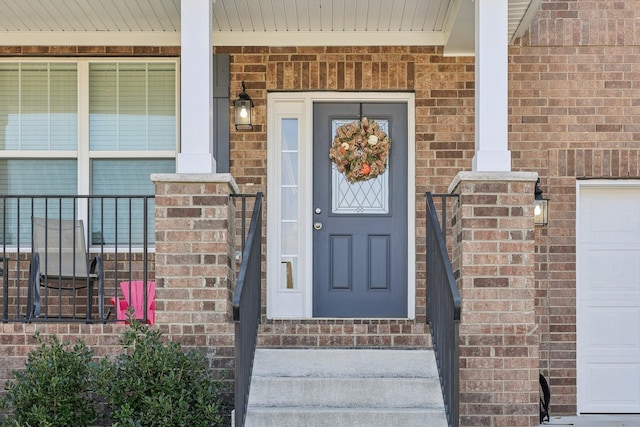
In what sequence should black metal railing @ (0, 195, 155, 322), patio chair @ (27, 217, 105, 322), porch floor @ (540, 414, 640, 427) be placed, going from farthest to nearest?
1. porch floor @ (540, 414, 640, 427)
2. black metal railing @ (0, 195, 155, 322)
3. patio chair @ (27, 217, 105, 322)

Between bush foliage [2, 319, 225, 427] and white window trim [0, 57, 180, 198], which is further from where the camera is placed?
white window trim [0, 57, 180, 198]

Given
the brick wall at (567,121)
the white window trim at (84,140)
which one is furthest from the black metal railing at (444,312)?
the white window trim at (84,140)

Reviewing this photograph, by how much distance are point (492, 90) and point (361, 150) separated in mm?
1820

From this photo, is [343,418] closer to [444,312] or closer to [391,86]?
[444,312]

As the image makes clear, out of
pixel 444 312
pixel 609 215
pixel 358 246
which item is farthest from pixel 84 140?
pixel 609 215

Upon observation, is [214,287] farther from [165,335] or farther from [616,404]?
[616,404]

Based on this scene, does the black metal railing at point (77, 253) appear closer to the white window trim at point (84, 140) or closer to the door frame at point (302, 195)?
the white window trim at point (84, 140)

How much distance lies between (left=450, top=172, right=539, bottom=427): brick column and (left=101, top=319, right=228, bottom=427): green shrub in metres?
1.58

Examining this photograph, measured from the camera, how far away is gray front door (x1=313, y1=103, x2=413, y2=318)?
728cm

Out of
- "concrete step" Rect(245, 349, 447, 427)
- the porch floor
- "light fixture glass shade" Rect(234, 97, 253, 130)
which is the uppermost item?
"light fixture glass shade" Rect(234, 97, 253, 130)

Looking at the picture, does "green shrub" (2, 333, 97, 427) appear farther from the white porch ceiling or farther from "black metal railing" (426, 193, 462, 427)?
the white porch ceiling

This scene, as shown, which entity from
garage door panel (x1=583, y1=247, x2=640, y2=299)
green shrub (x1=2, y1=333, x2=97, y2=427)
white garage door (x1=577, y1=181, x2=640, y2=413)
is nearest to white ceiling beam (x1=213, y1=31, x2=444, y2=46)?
white garage door (x1=577, y1=181, x2=640, y2=413)

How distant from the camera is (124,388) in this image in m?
5.07

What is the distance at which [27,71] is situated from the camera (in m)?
7.42
